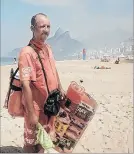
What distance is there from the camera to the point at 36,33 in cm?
407

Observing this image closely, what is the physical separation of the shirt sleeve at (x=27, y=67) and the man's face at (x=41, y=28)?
255mm

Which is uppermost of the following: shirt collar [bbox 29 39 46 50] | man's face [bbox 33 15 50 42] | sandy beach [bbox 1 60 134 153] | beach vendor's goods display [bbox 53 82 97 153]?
man's face [bbox 33 15 50 42]

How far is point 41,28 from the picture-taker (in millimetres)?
4039

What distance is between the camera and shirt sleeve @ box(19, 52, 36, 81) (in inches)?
153

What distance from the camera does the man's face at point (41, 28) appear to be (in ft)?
13.2

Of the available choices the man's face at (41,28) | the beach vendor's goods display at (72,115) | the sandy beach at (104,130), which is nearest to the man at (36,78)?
the man's face at (41,28)

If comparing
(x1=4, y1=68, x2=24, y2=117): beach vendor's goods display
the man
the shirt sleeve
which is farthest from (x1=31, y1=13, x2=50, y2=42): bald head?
(x1=4, y1=68, x2=24, y2=117): beach vendor's goods display

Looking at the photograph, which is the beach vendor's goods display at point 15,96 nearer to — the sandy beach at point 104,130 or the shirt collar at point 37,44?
the shirt collar at point 37,44

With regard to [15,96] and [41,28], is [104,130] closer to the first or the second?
[15,96]

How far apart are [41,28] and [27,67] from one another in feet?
1.51

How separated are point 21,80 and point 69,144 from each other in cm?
98

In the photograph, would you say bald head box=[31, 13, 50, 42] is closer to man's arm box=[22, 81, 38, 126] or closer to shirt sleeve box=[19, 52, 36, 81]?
shirt sleeve box=[19, 52, 36, 81]

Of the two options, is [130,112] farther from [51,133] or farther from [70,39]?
[70,39]

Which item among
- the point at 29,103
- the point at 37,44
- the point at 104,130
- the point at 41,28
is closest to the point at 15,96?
the point at 29,103
